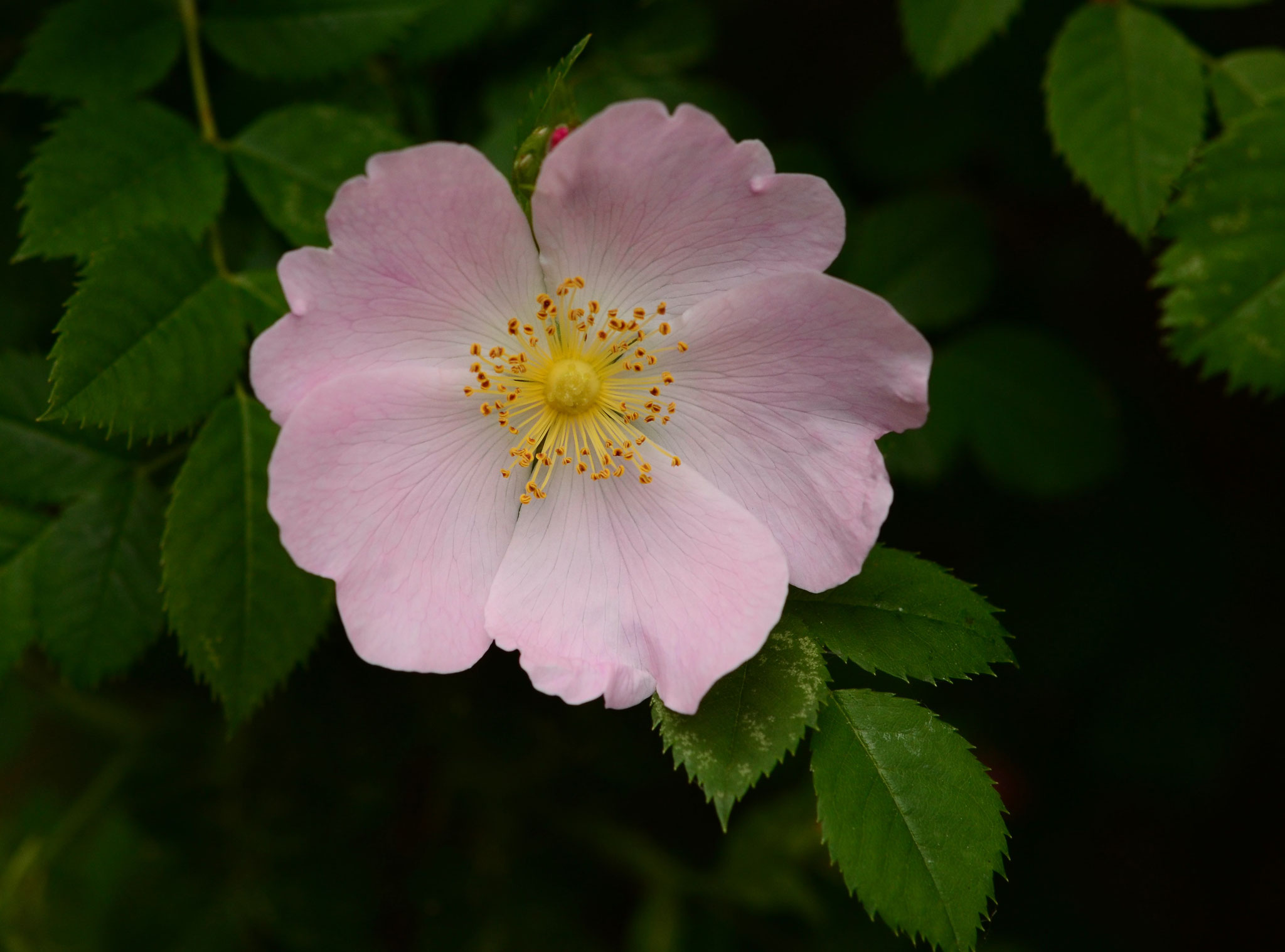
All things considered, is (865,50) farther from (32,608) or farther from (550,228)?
(32,608)

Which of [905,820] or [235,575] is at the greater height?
[905,820]

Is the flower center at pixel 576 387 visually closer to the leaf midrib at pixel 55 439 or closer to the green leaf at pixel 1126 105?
Result: the leaf midrib at pixel 55 439

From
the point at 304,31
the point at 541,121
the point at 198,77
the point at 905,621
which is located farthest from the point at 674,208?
the point at 198,77

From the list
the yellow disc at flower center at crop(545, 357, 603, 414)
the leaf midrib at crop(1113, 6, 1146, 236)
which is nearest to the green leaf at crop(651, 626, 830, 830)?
the yellow disc at flower center at crop(545, 357, 603, 414)

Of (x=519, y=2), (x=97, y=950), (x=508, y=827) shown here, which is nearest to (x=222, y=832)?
(x=97, y=950)

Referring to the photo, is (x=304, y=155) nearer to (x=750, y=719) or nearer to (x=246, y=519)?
(x=246, y=519)

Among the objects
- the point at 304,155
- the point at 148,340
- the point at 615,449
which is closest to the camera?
the point at 148,340

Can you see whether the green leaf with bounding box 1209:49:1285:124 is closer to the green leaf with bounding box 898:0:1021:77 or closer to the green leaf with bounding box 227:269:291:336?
the green leaf with bounding box 898:0:1021:77
